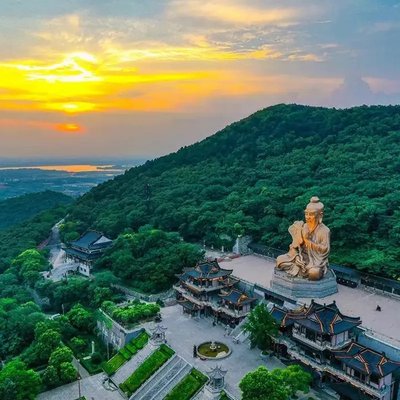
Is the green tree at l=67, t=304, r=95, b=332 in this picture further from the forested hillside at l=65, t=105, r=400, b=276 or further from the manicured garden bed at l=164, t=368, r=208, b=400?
the forested hillside at l=65, t=105, r=400, b=276

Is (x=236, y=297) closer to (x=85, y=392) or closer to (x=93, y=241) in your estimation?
(x=85, y=392)

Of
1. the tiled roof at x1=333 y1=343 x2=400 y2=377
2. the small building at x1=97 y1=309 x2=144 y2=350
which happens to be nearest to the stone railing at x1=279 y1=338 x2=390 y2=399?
the tiled roof at x1=333 y1=343 x2=400 y2=377

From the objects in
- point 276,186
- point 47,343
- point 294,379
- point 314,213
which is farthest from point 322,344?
point 276,186

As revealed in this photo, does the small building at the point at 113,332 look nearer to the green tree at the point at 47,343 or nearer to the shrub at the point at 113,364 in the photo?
the shrub at the point at 113,364

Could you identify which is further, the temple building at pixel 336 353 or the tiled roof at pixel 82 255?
the tiled roof at pixel 82 255

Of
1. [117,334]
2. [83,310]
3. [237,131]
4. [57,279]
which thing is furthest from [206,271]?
[237,131]

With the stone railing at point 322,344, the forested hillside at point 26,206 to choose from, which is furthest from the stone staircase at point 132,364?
the forested hillside at point 26,206

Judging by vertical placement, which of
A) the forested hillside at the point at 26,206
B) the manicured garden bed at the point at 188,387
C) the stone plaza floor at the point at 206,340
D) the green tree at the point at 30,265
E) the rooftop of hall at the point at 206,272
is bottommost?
the forested hillside at the point at 26,206
